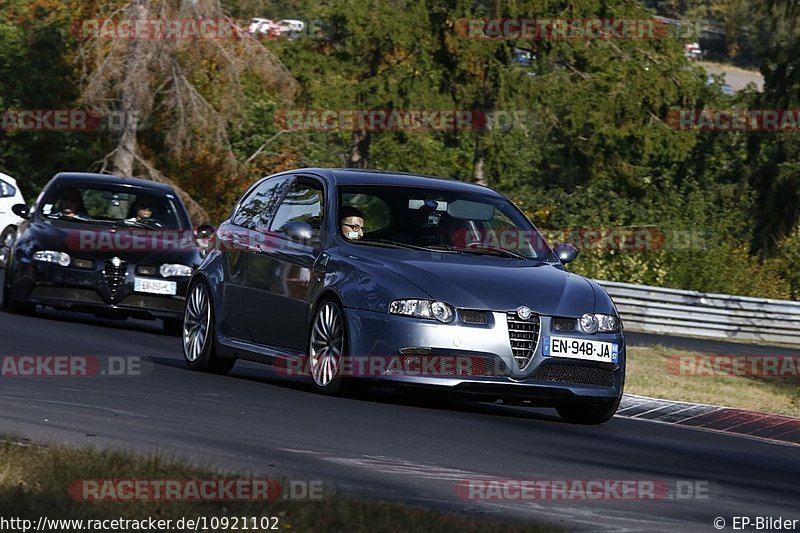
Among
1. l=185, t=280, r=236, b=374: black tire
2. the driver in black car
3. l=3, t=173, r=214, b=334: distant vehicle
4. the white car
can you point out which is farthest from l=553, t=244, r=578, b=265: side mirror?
the white car

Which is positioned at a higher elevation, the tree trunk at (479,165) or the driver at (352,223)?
the driver at (352,223)

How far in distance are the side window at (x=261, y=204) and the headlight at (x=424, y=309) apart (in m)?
2.36

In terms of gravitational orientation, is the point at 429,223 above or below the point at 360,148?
above

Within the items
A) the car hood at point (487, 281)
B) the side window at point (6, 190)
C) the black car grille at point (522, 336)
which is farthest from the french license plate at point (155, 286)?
the side window at point (6, 190)

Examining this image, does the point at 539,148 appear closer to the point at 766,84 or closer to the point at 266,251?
the point at 766,84

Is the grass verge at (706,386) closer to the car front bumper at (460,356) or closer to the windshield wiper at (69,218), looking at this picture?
the car front bumper at (460,356)

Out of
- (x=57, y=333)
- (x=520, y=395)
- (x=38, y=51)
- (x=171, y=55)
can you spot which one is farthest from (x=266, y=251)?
(x=38, y=51)

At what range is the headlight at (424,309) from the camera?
11.2m

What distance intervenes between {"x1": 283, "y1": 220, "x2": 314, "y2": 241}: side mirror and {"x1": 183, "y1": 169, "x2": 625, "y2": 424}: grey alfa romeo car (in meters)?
0.02

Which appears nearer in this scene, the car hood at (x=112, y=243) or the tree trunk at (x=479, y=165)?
the car hood at (x=112, y=243)

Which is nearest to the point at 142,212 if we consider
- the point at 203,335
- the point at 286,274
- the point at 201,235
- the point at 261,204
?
the point at 201,235

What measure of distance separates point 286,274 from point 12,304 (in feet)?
A: 22.1

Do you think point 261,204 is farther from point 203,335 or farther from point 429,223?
point 429,223

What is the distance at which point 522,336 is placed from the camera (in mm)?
11328
